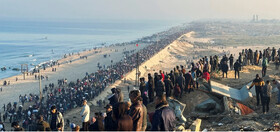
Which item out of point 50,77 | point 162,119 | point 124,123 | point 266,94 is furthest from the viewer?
point 50,77

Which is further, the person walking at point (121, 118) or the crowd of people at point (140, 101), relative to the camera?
the crowd of people at point (140, 101)

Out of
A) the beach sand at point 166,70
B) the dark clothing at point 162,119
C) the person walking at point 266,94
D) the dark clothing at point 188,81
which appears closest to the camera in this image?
the dark clothing at point 162,119

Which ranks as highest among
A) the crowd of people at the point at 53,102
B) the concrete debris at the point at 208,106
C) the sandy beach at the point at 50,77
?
the concrete debris at the point at 208,106

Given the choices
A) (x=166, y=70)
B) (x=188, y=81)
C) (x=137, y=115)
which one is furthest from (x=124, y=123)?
(x=166, y=70)

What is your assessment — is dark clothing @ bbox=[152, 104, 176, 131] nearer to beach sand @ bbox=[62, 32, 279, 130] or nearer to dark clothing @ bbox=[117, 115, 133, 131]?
dark clothing @ bbox=[117, 115, 133, 131]

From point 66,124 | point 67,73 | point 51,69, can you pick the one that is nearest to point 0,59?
point 51,69

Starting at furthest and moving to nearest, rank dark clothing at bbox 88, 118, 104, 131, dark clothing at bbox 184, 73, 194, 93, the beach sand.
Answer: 1. dark clothing at bbox 184, 73, 194, 93
2. the beach sand
3. dark clothing at bbox 88, 118, 104, 131

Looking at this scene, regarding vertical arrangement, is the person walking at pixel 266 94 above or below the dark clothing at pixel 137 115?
below

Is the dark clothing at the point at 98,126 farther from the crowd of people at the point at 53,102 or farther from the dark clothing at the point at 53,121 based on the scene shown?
the crowd of people at the point at 53,102

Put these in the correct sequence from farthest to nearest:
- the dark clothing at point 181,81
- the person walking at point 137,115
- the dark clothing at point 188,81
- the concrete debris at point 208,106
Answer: the dark clothing at point 188,81
the dark clothing at point 181,81
the concrete debris at point 208,106
the person walking at point 137,115

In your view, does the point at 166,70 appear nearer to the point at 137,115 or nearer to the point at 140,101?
the point at 140,101

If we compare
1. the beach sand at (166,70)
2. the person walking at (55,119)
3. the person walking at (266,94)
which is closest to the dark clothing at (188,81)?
the beach sand at (166,70)

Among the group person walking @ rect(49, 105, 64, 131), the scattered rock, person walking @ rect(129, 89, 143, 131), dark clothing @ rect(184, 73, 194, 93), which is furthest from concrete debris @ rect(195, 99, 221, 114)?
person walking @ rect(129, 89, 143, 131)
